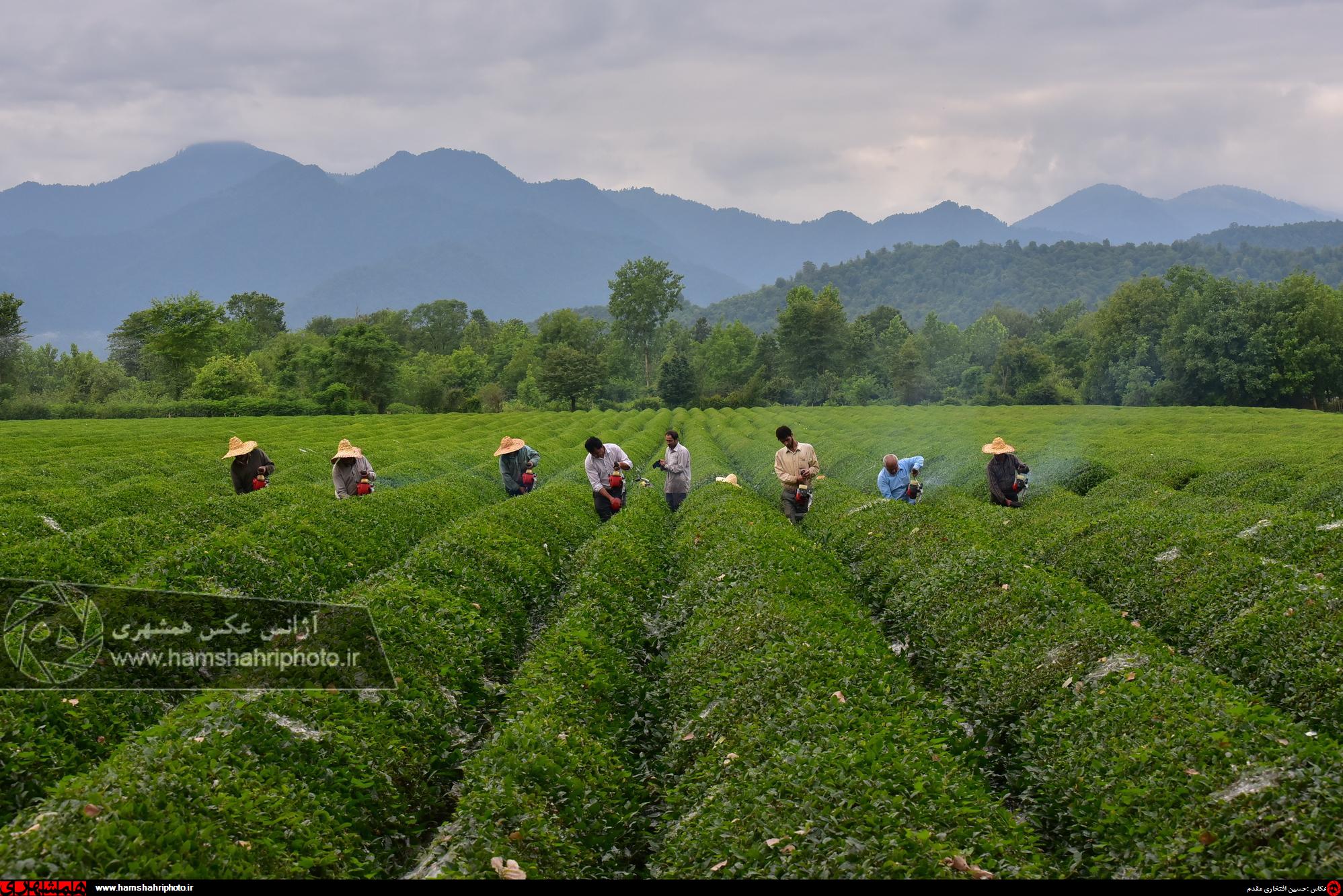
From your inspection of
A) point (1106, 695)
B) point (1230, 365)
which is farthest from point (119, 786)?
point (1230, 365)

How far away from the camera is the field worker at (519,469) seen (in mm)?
18234

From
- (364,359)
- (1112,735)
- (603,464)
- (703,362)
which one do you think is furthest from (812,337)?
(1112,735)

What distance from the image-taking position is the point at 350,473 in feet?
55.3

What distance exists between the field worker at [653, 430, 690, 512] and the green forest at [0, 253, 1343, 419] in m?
69.5

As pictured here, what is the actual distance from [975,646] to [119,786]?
25.2 feet

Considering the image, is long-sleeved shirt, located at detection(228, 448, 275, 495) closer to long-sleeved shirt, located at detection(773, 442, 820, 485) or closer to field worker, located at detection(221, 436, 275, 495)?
field worker, located at detection(221, 436, 275, 495)

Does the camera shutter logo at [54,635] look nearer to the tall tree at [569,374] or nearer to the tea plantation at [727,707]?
the tea plantation at [727,707]

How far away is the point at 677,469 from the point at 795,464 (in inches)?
124

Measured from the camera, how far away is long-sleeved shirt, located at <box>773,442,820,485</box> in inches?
656

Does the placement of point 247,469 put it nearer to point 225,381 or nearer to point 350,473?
point 350,473

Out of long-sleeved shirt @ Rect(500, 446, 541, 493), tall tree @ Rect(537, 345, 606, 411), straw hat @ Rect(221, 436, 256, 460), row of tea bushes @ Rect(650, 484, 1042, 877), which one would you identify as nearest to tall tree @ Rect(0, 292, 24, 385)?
tall tree @ Rect(537, 345, 606, 411)

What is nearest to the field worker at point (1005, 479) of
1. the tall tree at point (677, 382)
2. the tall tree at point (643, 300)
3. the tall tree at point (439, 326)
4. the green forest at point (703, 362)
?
the green forest at point (703, 362)

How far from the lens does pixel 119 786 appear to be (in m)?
5.27

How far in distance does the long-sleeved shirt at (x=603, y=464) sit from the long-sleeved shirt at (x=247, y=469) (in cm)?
649
